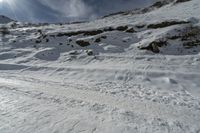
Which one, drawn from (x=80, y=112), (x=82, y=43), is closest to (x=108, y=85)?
(x=80, y=112)

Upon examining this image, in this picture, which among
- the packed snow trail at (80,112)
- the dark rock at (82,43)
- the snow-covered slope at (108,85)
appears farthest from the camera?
the dark rock at (82,43)

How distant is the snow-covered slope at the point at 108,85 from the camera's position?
671 centimetres

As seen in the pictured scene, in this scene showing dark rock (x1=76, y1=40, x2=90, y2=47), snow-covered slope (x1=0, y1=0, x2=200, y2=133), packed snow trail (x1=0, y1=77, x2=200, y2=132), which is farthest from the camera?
dark rock (x1=76, y1=40, x2=90, y2=47)

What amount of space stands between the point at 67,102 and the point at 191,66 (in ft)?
21.8

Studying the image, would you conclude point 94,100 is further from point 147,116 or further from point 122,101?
point 147,116

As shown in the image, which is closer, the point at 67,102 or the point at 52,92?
the point at 67,102

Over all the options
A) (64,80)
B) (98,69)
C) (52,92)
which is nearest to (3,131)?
(52,92)

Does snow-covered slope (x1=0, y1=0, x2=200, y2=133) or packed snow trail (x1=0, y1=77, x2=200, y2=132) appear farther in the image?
snow-covered slope (x1=0, y1=0, x2=200, y2=133)

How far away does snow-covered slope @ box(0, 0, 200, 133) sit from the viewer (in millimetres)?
6709

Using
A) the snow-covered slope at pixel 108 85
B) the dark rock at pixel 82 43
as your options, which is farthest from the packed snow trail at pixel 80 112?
the dark rock at pixel 82 43

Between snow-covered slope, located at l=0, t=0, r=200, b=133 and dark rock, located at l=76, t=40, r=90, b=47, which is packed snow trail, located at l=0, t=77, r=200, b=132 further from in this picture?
dark rock, located at l=76, t=40, r=90, b=47

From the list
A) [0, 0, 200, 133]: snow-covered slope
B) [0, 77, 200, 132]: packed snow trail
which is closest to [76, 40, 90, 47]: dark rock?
[0, 0, 200, 133]: snow-covered slope

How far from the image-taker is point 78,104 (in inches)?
315

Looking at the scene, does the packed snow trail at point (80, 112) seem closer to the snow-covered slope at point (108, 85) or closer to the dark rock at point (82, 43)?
the snow-covered slope at point (108, 85)
